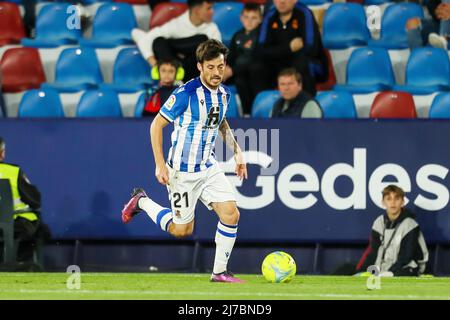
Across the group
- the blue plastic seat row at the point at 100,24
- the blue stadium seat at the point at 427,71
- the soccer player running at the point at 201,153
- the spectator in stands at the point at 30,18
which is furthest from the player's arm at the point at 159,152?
the spectator in stands at the point at 30,18

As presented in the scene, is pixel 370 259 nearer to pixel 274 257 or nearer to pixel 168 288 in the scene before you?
pixel 274 257

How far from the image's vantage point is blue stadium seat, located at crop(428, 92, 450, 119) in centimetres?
1351

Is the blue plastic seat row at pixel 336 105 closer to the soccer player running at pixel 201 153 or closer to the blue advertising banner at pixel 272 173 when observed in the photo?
the blue advertising banner at pixel 272 173

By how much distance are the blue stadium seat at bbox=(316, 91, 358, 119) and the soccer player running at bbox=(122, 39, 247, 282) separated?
3316mm

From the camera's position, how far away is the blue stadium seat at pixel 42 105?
46.3 ft

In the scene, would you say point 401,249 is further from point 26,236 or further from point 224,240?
point 26,236

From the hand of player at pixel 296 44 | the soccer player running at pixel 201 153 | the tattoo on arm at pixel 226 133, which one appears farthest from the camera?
the hand of player at pixel 296 44

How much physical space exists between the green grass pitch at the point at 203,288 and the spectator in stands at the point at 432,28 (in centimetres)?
410

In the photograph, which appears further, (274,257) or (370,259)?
(370,259)

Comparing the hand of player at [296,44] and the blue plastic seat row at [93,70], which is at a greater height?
the hand of player at [296,44]

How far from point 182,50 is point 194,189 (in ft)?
14.2

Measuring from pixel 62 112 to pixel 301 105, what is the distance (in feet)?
9.46

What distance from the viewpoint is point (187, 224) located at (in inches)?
414

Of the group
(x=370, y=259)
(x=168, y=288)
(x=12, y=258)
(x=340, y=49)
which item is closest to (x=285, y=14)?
(x=340, y=49)
